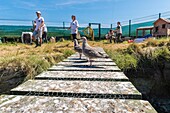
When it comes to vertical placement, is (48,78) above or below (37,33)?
below

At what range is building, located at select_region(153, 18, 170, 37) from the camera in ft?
60.5

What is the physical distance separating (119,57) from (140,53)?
2.85ft

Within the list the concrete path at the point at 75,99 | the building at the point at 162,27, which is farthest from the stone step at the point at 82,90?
the building at the point at 162,27

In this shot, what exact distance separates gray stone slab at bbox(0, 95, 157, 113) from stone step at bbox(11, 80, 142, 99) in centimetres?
10

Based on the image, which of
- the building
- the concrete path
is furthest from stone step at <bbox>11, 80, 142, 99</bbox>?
the building

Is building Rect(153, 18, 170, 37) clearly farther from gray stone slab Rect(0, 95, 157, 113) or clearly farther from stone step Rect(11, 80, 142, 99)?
gray stone slab Rect(0, 95, 157, 113)

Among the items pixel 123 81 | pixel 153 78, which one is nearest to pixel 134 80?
pixel 153 78

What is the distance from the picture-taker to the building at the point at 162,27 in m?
18.4

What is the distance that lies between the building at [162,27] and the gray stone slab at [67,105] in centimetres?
1883

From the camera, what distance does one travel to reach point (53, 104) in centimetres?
123

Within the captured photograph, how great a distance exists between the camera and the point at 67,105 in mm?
1218

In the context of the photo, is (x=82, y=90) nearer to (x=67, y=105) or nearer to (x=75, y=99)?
(x=75, y=99)

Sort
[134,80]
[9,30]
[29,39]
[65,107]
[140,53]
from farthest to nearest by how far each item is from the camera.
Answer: [9,30], [29,39], [140,53], [134,80], [65,107]

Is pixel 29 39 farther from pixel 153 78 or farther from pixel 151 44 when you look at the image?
pixel 153 78
